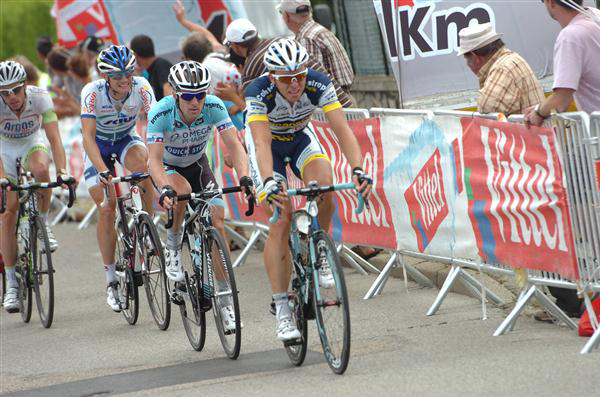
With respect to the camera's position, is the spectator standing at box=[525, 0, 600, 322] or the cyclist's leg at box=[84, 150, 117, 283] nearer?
the spectator standing at box=[525, 0, 600, 322]

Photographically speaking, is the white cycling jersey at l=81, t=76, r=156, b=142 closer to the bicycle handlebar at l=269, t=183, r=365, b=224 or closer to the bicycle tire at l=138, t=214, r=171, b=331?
the bicycle tire at l=138, t=214, r=171, b=331

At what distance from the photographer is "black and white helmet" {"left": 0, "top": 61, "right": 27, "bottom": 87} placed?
10.2 meters

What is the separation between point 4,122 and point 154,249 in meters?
2.18

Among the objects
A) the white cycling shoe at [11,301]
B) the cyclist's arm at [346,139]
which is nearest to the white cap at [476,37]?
the cyclist's arm at [346,139]

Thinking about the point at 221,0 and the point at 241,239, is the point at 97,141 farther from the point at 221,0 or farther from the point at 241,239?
the point at 221,0

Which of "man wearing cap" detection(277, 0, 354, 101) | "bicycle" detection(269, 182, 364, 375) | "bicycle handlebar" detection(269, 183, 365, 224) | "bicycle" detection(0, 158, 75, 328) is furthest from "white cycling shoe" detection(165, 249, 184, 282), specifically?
"man wearing cap" detection(277, 0, 354, 101)

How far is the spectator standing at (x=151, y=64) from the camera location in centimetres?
1417

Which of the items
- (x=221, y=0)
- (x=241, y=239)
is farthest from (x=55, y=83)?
(x=241, y=239)

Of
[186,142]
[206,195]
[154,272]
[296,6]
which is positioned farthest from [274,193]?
[296,6]

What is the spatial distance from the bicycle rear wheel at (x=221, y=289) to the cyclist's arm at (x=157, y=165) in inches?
18.4

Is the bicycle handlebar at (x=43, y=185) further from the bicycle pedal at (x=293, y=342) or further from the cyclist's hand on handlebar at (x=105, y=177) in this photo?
the bicycle pedal at (x=293, y=342)

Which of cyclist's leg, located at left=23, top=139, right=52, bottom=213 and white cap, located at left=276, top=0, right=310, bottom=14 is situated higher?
white cap, located at left=276, top=0, right=310, bottom=14

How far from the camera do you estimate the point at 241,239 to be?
551 inches

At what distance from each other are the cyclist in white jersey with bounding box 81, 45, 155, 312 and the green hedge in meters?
33.1
